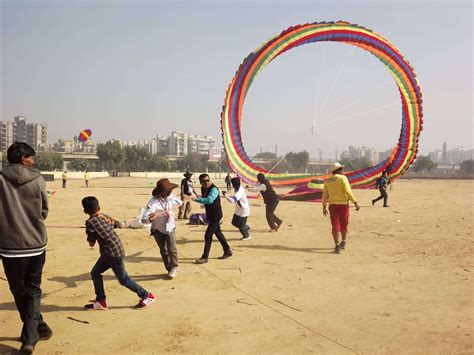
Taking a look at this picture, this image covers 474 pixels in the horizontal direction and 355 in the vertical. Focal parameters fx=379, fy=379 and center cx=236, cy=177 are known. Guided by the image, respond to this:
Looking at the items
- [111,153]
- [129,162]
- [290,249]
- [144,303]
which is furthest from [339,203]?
[129,162]

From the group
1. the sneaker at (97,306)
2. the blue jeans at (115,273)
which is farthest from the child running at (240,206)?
the sneaker at (97,306)

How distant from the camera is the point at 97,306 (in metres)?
5.16

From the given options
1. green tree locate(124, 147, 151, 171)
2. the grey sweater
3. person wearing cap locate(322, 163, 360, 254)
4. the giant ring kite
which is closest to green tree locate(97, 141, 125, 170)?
green tree locate(124, 147, 151, 171)

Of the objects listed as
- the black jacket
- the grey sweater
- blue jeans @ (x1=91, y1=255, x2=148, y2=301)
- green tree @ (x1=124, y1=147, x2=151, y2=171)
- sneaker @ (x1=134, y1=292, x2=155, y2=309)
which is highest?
green tree @ (x1=124, y1=147, x2=151, y2=171)

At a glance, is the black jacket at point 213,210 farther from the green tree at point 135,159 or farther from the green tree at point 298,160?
the green tree at point 298,160

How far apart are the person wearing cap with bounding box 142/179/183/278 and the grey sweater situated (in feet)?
8.03

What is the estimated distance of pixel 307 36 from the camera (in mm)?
21141

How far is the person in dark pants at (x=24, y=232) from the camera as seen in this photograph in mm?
3969

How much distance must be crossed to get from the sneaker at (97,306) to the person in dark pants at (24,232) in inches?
Answer: 39.4

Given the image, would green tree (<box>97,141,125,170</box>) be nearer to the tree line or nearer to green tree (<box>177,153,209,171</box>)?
the tree line

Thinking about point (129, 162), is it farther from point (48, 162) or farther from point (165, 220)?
point (165, 220)

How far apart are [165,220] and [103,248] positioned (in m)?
1.68

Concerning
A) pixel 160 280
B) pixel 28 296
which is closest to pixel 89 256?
pixel 160 280

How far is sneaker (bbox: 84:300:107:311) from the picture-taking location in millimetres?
5164
